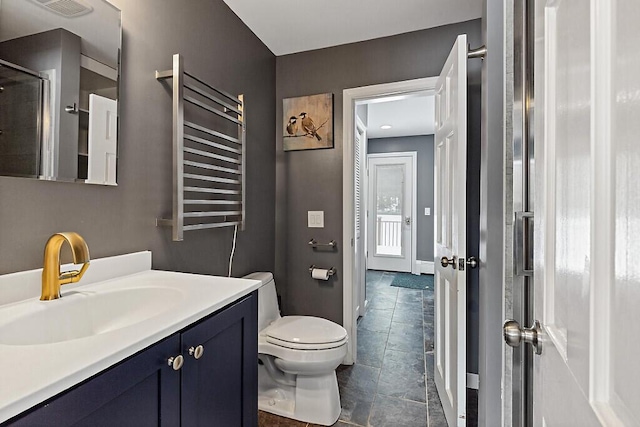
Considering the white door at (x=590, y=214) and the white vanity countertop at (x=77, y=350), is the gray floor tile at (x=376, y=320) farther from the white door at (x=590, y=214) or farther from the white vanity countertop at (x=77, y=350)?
the white door at (x=590, y=214)

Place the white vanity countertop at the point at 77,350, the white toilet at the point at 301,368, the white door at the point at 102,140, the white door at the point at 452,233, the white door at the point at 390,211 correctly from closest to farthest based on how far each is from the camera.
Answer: the white vanity countertop at the point at 77,350
the white door at the point at 102,140
the white door at the point at 452,233
the white toilet at the point at 301,368
the white door at the point at 390,211

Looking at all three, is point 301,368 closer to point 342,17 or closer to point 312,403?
point 312,403

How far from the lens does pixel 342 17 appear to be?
6.82ft

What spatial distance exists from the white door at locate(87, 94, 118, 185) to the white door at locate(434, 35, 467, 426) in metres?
1.48

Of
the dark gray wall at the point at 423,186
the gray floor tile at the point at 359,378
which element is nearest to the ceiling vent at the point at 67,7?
the gray floor tile at the point at 359,378

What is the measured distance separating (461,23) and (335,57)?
86 centimetres

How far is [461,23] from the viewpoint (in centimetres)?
212

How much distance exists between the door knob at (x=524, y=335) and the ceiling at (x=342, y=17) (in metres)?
1.93

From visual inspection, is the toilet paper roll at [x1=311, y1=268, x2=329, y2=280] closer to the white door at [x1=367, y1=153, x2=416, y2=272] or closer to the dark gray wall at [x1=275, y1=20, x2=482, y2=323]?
the dark gray wall at [x1=275, y1=20, x2=482, y2=323]

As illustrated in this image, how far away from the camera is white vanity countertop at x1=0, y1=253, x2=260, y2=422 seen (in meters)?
0.53

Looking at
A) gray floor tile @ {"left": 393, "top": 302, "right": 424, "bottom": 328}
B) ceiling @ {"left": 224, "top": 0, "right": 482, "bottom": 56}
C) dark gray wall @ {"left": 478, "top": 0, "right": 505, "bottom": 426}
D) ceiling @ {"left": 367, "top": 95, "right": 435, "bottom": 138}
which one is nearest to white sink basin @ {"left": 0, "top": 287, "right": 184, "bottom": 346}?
dark gray wall @ {"left": 478, "top": 0, "right": 505, "bottom": 426}

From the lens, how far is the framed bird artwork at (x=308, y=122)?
243 centimetres

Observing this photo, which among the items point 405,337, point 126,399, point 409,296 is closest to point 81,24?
point 126,399

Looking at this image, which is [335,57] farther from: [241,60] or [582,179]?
[582,179]
